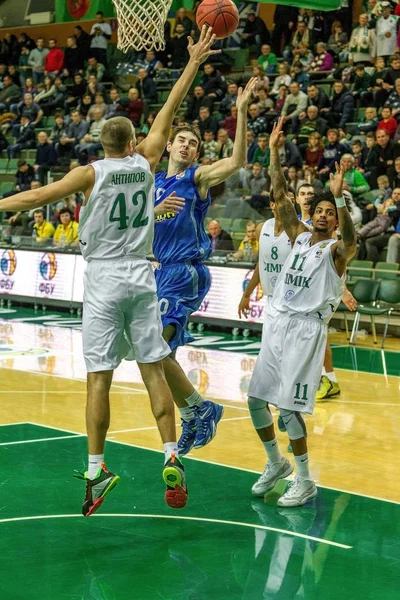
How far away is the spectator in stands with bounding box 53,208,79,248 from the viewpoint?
18391mm

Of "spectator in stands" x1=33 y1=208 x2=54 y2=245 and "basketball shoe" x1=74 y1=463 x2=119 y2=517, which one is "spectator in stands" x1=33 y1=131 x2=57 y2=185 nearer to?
"spectator in stands" x1=33 y1=208 x2=54 y2=245

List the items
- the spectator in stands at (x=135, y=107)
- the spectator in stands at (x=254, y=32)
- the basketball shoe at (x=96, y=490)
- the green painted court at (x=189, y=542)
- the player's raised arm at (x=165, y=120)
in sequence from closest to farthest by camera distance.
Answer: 1. the green painted court at (x=189, y=542)
2. the basketball shoe at (x=96, y=490)
3. the player's raised arm at (x=165, y=120)
4. the spectator in stands at (x=135, y=107)
5. the spectator in stands at (x=254, y=32)

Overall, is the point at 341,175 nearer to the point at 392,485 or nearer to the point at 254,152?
the point at 392,485

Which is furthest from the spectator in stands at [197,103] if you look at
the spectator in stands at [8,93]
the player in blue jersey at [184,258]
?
the player in blue jersey at [184,258]

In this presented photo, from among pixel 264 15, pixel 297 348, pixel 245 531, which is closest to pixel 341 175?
pixel 297 348

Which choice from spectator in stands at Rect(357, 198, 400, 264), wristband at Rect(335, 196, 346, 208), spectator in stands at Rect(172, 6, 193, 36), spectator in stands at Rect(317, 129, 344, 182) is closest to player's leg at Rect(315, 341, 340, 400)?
wristband at Rect(335, 196, 346, 208)

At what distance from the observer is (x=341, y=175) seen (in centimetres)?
628

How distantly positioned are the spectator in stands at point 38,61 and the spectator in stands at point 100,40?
75.4 inches

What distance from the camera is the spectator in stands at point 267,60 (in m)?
22.0

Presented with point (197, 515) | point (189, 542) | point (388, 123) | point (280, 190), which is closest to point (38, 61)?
point (388, 123)

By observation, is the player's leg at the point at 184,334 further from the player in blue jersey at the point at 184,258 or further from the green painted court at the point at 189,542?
the green painted court at the point at 189,542

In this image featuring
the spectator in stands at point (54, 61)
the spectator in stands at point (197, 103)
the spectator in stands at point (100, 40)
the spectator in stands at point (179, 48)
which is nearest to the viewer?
the spectator in stands at point (197, 103)

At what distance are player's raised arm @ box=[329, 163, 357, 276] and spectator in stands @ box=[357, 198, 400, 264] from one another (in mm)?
10240

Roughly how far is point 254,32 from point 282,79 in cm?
312
